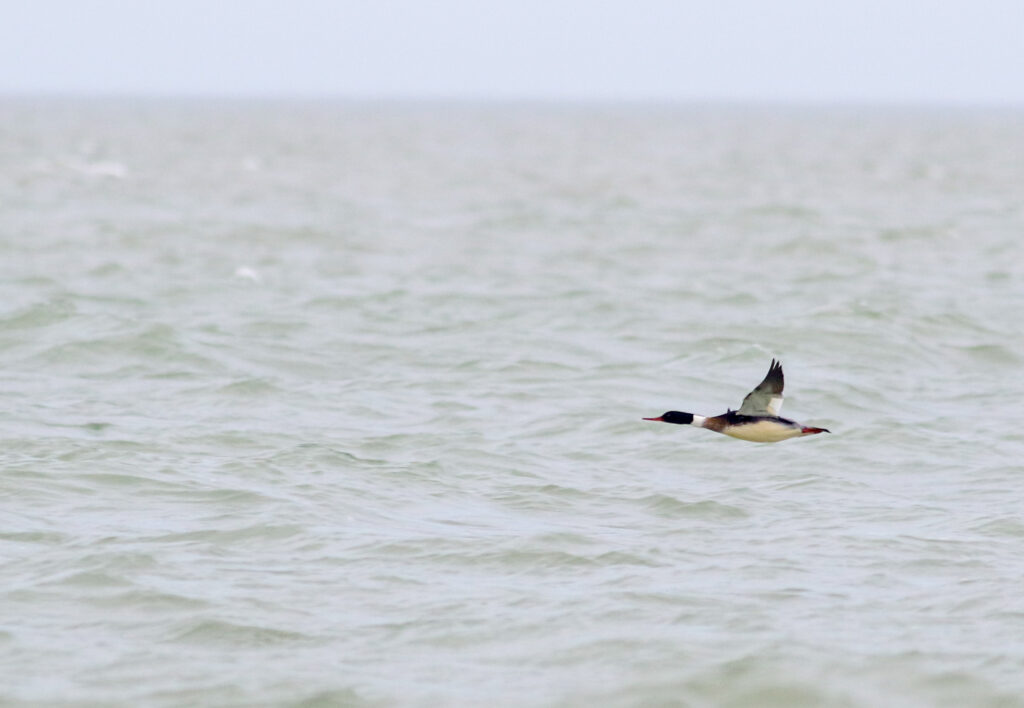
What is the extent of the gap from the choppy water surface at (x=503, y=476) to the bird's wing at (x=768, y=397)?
1056 millimetres

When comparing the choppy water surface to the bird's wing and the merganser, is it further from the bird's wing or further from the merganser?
the bird's wing

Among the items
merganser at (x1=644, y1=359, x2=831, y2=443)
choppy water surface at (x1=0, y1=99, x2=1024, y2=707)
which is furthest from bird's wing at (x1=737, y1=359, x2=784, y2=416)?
choppy water surface at (x1=0, y1=99, x2=1024, y2=707)

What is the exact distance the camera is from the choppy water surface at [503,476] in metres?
9.20

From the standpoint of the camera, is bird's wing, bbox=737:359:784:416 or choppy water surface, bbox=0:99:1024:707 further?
bird's wing, bbox=737:359:784:416

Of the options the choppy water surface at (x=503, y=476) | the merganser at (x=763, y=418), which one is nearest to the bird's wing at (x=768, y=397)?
the merganser at (x=763, y=418)

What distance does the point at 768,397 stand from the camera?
36.5 feet

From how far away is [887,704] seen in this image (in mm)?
8641

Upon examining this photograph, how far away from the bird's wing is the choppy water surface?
1056mm

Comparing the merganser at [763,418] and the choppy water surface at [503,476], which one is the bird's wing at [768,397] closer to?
the merganser at [763,418]

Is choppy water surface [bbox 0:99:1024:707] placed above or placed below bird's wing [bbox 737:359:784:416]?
below

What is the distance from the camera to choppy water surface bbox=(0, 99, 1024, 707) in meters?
9.20

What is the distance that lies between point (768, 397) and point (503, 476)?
10.8 ft

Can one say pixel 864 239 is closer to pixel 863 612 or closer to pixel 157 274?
pixel 157 274

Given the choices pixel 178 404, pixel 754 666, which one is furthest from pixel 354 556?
pixel 178 404
